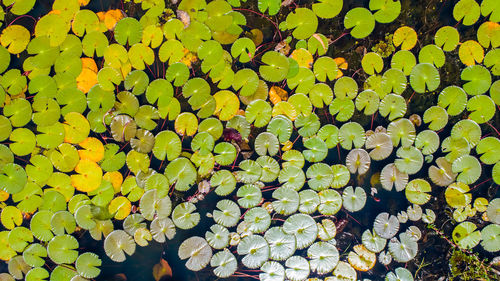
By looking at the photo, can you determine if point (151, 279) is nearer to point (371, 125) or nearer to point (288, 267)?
point (288, 267)

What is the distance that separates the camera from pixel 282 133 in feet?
5.66

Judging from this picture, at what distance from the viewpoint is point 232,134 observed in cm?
173

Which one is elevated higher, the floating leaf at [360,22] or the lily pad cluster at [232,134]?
the floating leaf at [360,22]

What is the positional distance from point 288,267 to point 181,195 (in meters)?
0.88

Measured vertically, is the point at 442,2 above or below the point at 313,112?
above

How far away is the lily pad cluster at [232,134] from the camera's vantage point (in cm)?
166

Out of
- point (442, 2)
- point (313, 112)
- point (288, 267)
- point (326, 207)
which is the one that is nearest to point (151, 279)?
point (288, 267)

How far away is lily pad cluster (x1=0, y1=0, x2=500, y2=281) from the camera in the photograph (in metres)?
1.66

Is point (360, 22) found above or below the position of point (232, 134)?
above

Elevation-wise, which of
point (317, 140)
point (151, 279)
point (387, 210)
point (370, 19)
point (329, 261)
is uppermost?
point (370, 19)

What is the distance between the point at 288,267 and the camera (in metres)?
1.87

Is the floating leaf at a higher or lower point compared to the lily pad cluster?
higher

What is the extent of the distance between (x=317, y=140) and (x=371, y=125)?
379 mm

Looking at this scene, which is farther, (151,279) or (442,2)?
(151,279)
